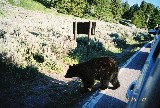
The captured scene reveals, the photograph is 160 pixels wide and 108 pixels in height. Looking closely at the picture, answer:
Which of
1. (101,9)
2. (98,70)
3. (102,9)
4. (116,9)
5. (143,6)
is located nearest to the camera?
(98,70)

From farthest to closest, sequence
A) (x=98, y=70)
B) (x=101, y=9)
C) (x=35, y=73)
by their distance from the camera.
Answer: (x=101, y=9) → (x=35, y=73) → (x=98, y=70)

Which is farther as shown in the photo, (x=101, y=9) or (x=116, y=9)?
(x=116, y=9)

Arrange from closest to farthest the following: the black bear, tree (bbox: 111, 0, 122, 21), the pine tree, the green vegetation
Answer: the black bear < the green vegetation < the pine tree < tree (bbox: 111, 0, 122, 21)

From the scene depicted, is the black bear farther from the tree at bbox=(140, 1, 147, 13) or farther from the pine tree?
the tree at bbox=(140, 1, 147, 13)

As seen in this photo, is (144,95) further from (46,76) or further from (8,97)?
(46,76)

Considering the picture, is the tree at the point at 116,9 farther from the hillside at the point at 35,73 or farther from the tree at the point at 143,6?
the hillside at the point at 35,73

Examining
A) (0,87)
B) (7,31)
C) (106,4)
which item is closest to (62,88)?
(0,87)

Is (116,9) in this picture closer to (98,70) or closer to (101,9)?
(101,9)

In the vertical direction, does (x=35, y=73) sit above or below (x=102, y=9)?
below

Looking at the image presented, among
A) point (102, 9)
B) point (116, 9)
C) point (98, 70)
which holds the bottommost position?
point (116, 9)

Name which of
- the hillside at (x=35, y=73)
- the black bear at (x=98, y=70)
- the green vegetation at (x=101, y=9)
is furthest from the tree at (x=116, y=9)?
the black bear at (x=98, y=70)

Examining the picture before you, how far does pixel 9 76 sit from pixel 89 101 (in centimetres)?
304

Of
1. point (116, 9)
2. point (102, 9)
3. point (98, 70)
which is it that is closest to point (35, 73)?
point (98, 70)

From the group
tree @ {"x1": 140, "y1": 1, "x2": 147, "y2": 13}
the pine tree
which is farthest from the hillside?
tree @ {"x1": 140, "y1": 1, "x2": 147, "y2": 13}
